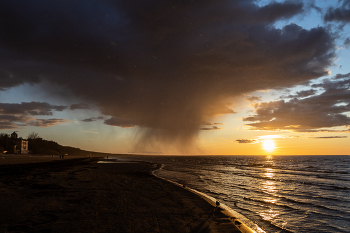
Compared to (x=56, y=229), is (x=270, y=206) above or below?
below

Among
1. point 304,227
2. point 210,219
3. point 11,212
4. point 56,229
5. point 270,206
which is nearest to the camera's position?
point 56,229

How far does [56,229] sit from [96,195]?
602 cm

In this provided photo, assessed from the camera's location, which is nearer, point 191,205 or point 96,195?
point 191,205

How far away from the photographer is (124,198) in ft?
40.9

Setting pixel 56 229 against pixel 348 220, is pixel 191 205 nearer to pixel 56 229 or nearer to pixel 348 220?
pixel 56 229

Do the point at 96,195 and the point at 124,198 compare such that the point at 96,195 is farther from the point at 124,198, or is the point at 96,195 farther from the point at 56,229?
the point at 56,229

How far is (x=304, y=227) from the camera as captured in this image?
34.4 ft

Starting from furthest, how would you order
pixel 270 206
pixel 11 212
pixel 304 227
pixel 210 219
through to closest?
pixel 270 206
pixel 304 227
pixel 210 219
pixel 11 212

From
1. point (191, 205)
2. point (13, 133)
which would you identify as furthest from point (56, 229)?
point (13, 133)

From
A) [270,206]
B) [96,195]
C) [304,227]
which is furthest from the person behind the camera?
[270,206]

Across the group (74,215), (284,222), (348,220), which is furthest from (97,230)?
(348,220)

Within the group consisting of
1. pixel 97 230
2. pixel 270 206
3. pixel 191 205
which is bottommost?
pixel 270 206

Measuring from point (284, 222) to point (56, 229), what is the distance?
11.1 meters

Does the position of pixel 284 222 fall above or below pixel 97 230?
below
